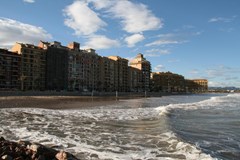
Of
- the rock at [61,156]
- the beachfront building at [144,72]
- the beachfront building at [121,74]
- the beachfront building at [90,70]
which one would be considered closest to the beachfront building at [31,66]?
the beachfront building at [90,70]

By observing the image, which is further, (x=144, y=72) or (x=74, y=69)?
(x=144, y=72)

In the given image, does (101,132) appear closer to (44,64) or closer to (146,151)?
(146,151)

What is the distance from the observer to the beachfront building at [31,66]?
98750 millimetres

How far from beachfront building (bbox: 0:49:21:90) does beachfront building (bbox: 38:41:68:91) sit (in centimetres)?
1304

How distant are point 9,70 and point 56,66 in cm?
2064

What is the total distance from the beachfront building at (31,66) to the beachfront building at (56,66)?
231 centimetres

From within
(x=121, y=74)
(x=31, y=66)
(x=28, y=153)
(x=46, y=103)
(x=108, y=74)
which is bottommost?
(x=46, y=103)

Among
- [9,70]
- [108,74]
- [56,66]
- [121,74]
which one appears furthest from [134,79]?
[9,70]

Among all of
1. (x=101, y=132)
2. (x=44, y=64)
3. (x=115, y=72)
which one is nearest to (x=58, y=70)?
(x=44, y=64)

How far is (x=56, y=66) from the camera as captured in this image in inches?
4331

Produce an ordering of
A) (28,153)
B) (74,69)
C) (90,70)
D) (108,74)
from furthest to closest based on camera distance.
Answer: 1. (108,74)
2. (90,70)
3. (74,69)
4. (28,153)

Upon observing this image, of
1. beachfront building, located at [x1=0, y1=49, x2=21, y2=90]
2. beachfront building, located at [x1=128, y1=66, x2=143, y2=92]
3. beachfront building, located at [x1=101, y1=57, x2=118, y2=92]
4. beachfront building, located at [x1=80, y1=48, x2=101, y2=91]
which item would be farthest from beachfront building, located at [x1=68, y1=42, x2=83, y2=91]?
beachfront building, located at [x1=128, y1=66, x2=143, y2=92]

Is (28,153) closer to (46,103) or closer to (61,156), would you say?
(61,156)

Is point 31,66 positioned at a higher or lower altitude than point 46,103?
higher
